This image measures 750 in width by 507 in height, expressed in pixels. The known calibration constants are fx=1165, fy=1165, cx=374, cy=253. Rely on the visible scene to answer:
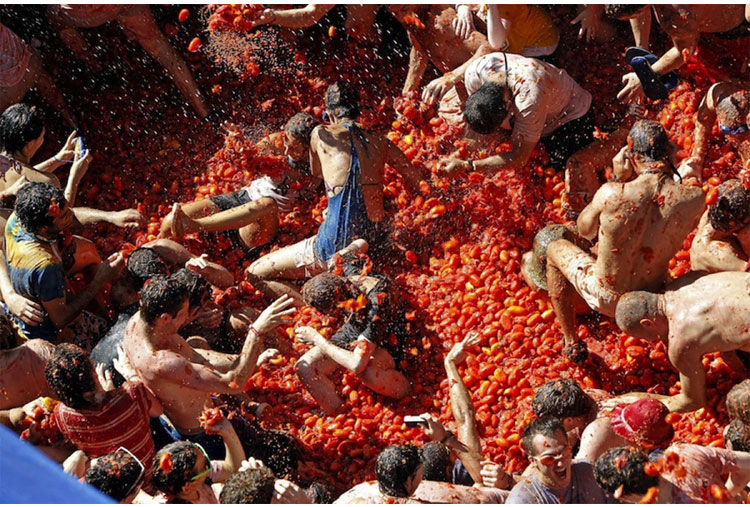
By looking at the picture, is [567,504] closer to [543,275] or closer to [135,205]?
[543,275]

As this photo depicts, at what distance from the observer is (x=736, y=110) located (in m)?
8.30

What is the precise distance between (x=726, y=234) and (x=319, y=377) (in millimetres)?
2940

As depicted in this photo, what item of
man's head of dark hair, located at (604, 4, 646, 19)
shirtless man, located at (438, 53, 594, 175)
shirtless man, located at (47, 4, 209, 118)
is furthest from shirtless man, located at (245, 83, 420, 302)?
shirtless man, located at (47, 4, 209, 118)

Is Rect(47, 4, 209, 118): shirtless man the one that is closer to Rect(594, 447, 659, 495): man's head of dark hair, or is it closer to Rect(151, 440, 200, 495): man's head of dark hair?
Rect(151, 440, 200, 495): man's head of dark hair

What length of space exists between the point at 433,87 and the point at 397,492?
405 cm

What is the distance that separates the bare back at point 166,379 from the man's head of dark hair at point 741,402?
10.6ft

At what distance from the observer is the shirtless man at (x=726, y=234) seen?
749cm

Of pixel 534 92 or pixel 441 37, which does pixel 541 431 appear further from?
pixel 441 37

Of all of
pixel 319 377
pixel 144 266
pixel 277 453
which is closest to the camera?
pixel 277 453

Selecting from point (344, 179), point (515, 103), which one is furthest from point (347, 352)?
point (515, 103)

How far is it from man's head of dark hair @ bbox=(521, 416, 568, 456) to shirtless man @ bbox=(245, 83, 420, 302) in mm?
2908

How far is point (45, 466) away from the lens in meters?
4.48

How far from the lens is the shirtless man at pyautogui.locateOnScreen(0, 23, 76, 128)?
988 cm

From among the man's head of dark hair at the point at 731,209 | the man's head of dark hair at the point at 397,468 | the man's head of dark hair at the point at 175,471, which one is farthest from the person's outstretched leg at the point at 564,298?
the man's head of dark hair at the point at 175,471
